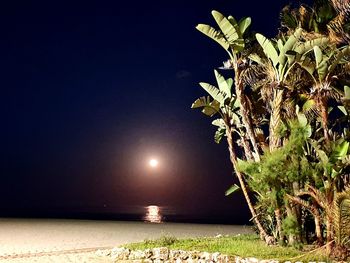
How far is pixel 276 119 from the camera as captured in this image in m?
11.1

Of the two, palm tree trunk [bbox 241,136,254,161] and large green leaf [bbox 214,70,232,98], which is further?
large green leaf [bbox 214,70,232,98]

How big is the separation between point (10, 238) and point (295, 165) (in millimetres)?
11304

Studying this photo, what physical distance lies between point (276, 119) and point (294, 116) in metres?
1.05

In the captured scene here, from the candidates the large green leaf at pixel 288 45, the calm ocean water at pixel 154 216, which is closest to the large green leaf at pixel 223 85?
the large green leaf at pixel 288 45

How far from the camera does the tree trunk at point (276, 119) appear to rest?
11031mm

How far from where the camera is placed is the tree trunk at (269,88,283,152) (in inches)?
434

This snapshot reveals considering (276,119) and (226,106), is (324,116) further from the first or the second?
(226,106)

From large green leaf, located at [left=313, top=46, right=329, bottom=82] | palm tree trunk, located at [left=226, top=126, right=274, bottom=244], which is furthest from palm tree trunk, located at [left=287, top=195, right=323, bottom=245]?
large green leaf, located at [left=313, top=46, right=329, bottom=82]

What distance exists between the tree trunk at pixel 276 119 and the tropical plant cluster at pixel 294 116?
3 cm

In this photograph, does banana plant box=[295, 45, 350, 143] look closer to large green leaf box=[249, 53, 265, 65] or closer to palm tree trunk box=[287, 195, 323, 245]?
large green leaf box=[249, 53, 265, 65]

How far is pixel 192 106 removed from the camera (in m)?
12.5

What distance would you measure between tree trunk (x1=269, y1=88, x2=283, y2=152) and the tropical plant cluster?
0.03 meters

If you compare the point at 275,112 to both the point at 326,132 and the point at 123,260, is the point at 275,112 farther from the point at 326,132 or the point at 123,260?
the point at 123,260

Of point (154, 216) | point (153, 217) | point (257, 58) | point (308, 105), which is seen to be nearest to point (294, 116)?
point (308, 105)
